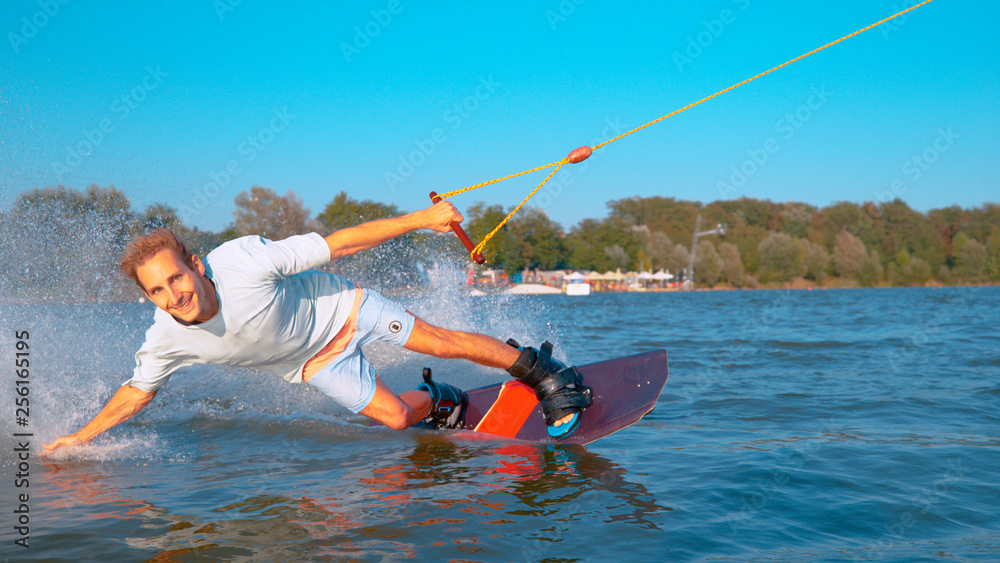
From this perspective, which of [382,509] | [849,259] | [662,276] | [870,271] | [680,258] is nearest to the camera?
[382,509]

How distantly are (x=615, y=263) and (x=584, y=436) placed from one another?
9568 centimetres

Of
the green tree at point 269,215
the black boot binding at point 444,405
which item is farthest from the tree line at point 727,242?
the black boot binding at point 444,405

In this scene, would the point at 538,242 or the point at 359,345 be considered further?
the point at 538,242

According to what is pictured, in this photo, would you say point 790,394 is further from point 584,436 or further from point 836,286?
point 836,286

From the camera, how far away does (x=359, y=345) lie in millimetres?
4395

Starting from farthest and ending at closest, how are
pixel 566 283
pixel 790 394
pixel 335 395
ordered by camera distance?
pixel 566 283
pixel 790 394
pixel 335 395

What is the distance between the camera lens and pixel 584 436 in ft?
16.7

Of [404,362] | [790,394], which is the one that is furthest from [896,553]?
[404,362]

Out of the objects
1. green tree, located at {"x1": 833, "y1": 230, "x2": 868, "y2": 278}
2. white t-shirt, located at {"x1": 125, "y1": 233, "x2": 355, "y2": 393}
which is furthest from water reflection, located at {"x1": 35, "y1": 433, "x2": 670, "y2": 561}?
green tree, located at {"x1": 833, "y1": 230, "x2": 868, "y2": 278}

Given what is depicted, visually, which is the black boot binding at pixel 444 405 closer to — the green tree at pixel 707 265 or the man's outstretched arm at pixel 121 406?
the man's outstretched arm at pixel 121 406

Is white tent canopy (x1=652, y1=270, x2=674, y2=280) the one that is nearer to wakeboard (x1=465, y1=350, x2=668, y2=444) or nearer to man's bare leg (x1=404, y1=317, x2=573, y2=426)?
wakeboard (x1=465, y1=350, x2=668, y2=444)

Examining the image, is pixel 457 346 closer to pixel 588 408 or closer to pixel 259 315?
pixel 259 315

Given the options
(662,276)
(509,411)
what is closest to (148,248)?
(509,411)

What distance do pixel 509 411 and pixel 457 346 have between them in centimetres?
119
